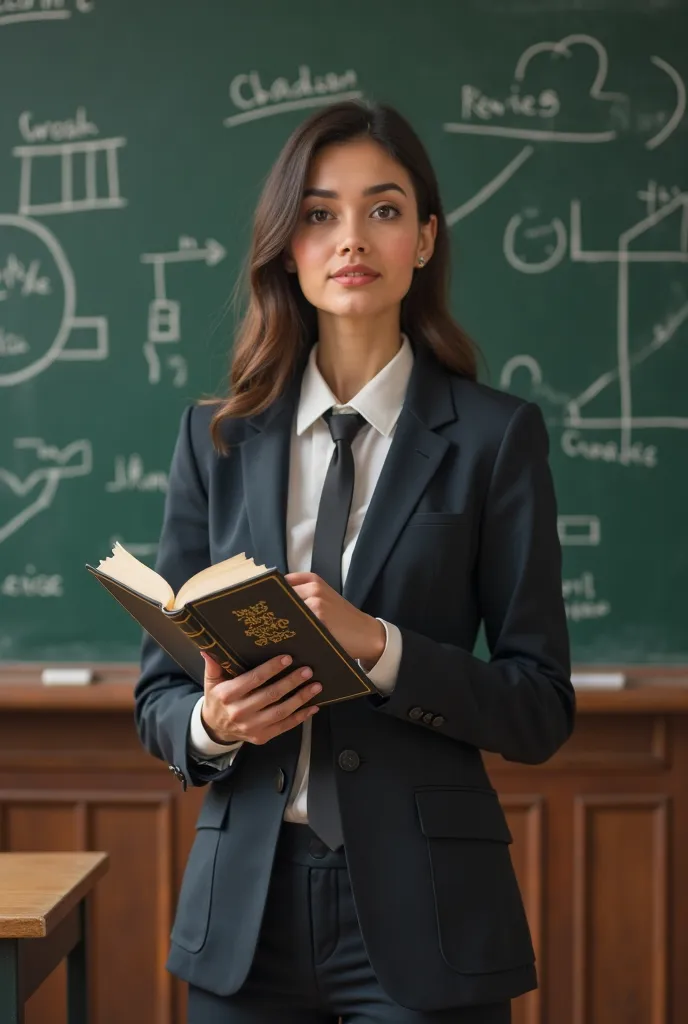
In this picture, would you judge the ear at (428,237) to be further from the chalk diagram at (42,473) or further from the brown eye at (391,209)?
the chalk diagram at (42,473)

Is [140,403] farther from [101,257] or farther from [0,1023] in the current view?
[0,1023]

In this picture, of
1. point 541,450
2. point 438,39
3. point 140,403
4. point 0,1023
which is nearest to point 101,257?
point 140,403

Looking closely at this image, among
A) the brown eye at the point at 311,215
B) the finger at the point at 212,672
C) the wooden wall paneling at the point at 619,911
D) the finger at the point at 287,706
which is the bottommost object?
the wooden wall paneling at the point at 619,911

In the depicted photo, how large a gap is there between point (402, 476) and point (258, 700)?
34cm

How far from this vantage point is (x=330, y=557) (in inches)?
58.6

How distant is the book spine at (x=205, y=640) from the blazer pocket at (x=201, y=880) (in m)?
0.22

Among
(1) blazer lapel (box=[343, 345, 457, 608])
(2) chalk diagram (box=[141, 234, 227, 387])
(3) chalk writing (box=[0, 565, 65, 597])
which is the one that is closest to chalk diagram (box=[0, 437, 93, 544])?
(3) chalk writing (box=[0, 565, 65, 597])

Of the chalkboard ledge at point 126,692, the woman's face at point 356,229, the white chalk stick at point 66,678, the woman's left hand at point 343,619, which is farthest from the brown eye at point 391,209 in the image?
the white chalk stick at point 66,678

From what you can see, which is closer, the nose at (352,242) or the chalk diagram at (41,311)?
the nose at (352,242)

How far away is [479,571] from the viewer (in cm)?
153

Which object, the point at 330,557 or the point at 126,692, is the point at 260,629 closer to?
the point at 330,557

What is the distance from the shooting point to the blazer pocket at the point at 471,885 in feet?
4.55

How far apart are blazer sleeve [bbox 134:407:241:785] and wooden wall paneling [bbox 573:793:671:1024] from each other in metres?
1.43

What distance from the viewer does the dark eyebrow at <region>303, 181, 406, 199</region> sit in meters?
1.53
